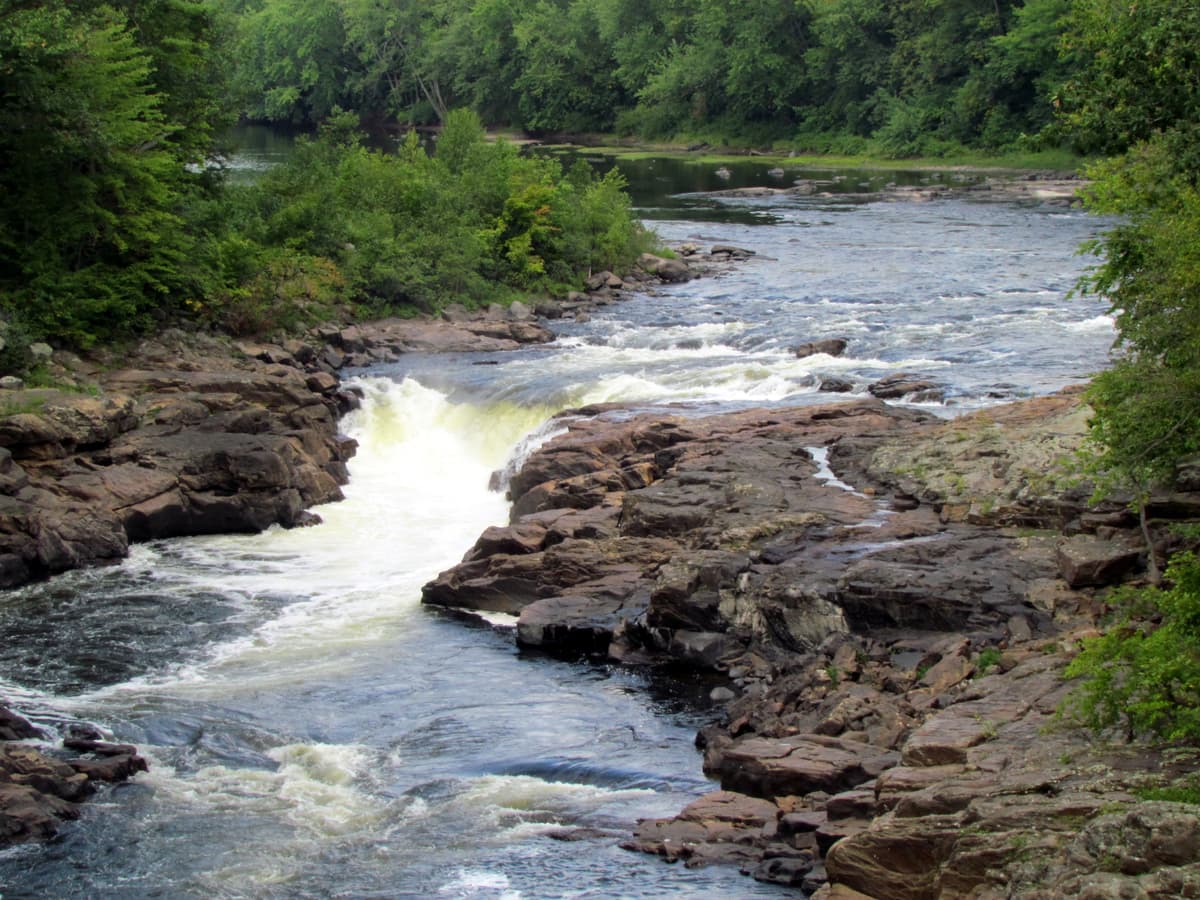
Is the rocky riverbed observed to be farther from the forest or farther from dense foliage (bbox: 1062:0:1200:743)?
the forest

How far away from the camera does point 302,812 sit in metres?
15.2

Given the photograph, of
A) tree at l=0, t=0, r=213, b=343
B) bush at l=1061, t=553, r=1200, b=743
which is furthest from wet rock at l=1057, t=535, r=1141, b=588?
tree at l=0, t=0, r=213, b=343

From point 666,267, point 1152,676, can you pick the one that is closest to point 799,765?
point 1152,676

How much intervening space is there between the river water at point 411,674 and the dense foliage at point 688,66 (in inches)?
1479

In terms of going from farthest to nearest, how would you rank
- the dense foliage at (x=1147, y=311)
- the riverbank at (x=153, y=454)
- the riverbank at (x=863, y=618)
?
1. the riverbank at (x=153, y=454)
2. the dense foliage at (x=1147, y=311)
3. the riverbank at (x=863, y=618)

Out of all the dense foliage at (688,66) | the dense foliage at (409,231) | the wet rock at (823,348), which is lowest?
the wet rock at (823,348)

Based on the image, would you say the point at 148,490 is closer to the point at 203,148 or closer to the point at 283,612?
the point at 283,612

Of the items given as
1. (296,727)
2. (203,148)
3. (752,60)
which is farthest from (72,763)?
(752,60)

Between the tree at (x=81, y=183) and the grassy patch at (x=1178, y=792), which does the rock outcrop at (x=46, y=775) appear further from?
the tree at (x=81, y=183)

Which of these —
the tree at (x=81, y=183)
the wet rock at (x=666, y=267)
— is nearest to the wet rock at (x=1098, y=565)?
the tree at (x=81, y=183)

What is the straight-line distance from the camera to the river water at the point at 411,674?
46.3ft

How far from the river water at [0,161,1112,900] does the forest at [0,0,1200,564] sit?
17.4 ft

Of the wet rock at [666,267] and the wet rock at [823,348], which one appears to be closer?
the wet rock at [823,348]

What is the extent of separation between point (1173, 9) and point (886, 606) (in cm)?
841
